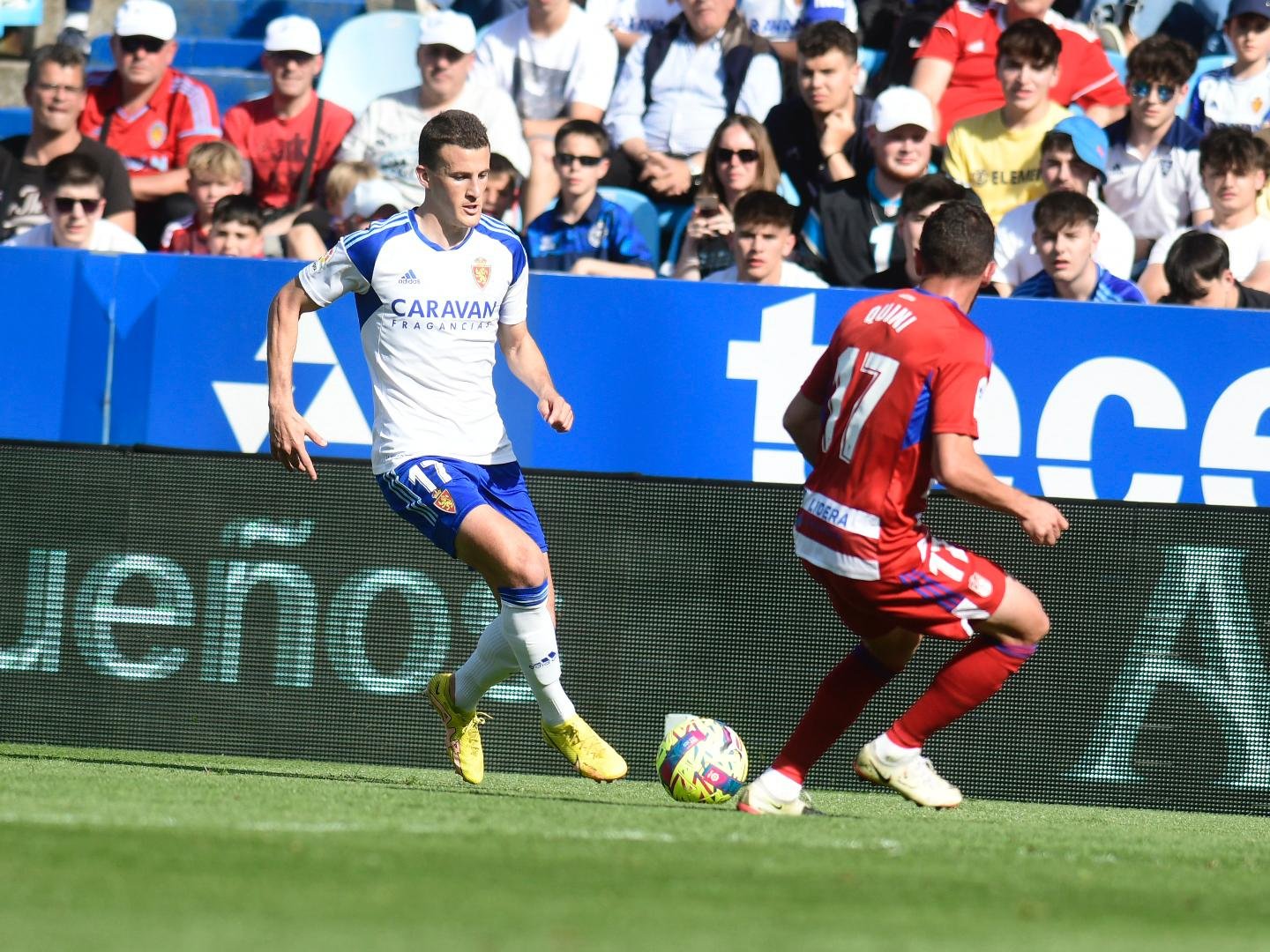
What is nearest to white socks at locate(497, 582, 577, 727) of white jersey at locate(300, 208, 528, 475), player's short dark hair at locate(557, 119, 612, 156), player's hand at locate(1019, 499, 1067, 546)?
white jersey at locate(300, 208, 528, 475)

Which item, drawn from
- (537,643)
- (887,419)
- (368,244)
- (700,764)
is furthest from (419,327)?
(700,764)

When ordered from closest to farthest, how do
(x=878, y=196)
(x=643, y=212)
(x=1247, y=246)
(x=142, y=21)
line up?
(x=1247, y=246)
(x=878, y=196)
(x=643, y=212)
(x=142, y=21)

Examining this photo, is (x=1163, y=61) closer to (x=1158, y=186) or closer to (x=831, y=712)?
(x=1158, y=186)

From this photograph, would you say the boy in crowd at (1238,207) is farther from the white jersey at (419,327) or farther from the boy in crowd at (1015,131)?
the white jersey at (419,327)

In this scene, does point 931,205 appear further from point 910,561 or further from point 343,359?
point 910,561

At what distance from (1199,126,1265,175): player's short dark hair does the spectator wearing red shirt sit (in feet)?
20.4

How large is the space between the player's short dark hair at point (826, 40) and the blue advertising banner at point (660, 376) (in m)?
2.86

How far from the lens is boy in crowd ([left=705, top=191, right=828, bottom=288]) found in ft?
33.5

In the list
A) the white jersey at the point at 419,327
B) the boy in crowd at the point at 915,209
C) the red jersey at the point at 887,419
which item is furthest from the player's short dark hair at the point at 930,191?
the red jersey at the point at 887,419

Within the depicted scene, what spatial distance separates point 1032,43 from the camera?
11359mm

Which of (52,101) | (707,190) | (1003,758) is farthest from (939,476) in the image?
(52,101)

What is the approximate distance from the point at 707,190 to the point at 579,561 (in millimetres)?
3303

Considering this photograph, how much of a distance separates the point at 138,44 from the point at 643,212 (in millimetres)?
3678

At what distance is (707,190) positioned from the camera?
1125 cm
